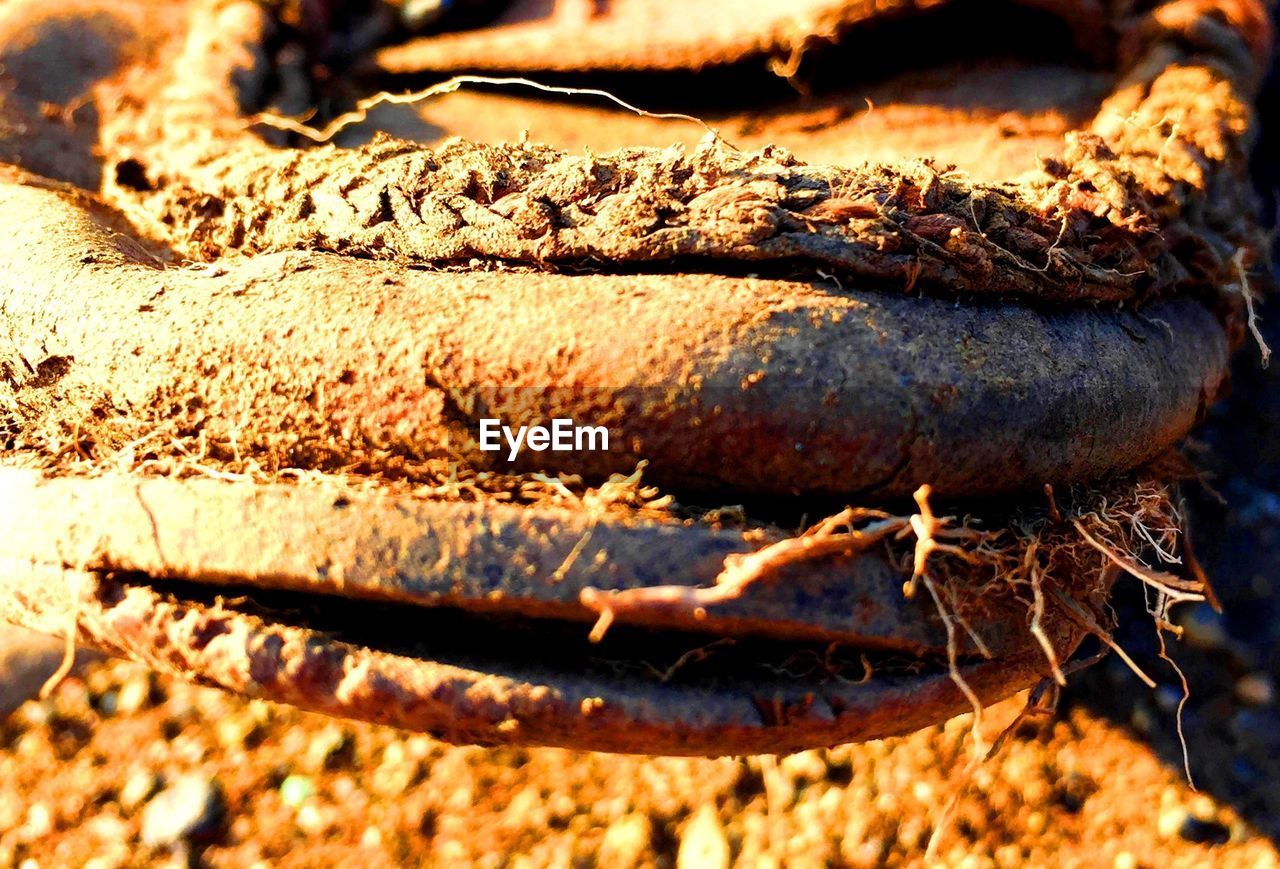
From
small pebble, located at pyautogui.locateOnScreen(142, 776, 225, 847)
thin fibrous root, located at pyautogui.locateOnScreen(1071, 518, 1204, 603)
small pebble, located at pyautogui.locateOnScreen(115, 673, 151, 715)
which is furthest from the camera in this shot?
small pebble, located at pyautogui.locateOnScreen(115, 673, 151, 715)

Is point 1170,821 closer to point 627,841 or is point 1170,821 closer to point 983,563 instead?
point 627,841

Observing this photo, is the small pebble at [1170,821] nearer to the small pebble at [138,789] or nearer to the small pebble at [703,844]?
the small pebble at [703,844]

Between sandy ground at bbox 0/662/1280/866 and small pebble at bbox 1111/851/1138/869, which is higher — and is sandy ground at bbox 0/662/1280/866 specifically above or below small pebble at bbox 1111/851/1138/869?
below

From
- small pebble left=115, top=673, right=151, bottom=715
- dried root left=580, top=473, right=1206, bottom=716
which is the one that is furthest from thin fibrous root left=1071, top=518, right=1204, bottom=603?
small pebble left=115, top=673, right=151, bottom=715

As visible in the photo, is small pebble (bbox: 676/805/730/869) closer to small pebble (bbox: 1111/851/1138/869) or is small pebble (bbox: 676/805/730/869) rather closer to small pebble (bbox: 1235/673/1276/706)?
small pebble (bbox: 1111/851/1138/869)

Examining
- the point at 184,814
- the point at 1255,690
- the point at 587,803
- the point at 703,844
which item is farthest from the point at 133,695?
the point at 1255,690

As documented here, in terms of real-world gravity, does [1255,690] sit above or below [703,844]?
above

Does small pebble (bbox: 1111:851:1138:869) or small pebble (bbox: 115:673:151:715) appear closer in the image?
small pebble (bbox: 1111:851:1138:869)

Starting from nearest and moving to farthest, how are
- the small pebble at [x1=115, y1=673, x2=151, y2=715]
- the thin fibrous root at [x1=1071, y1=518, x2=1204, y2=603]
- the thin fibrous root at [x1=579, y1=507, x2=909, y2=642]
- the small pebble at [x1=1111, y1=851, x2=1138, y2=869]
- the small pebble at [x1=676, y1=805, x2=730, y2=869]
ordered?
the thin fibrous root at [x1=579, y1=507, x2=909, y2=642], the thin fibrous root at [x1=1071, y1=518, x2=1204, y2=603], the small pebble at [x1=1111, y1=851, x2=1138, y2=869], the small pebble at [x1=676, y1=805, x2=730, y2=869], the small pebble at [x1=115, y1=673, x2=151, y2=715]
